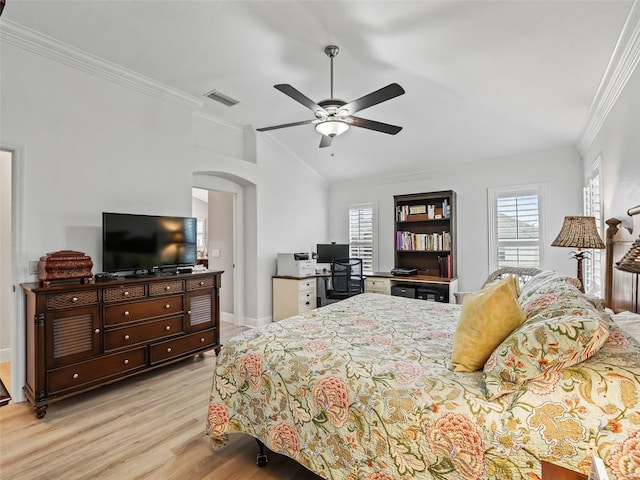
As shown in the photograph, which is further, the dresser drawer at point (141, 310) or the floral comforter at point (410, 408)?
the dresser drawer at point (141, 310)

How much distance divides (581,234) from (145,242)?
13.4 ft

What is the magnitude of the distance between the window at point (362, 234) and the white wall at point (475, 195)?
14 centimetres

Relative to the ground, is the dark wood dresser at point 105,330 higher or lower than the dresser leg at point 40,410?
higher

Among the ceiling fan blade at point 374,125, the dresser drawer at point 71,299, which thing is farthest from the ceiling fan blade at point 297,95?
the dresser drawer at point 71,299

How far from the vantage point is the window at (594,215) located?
3107mm

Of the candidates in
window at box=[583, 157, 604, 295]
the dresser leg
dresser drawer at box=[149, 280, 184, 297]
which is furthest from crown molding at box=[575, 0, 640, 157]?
the dresser leg

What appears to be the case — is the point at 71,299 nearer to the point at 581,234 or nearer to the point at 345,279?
the point at 345,279

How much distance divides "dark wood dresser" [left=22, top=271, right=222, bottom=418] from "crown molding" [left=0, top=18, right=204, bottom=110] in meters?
2.04

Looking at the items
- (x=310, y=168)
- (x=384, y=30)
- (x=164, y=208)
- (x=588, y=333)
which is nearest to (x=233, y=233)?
(x=164, y=208)

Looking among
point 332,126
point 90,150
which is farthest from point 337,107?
point 90,150

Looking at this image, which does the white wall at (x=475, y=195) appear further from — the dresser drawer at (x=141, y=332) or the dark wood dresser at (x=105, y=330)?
the dresser drawer at (x=141, y=332)

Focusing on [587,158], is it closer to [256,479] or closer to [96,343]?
[256,479]

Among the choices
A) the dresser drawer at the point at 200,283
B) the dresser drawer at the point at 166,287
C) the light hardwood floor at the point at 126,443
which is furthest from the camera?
the dresser drawer at the point at 200,283

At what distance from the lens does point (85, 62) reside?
9.99ft
